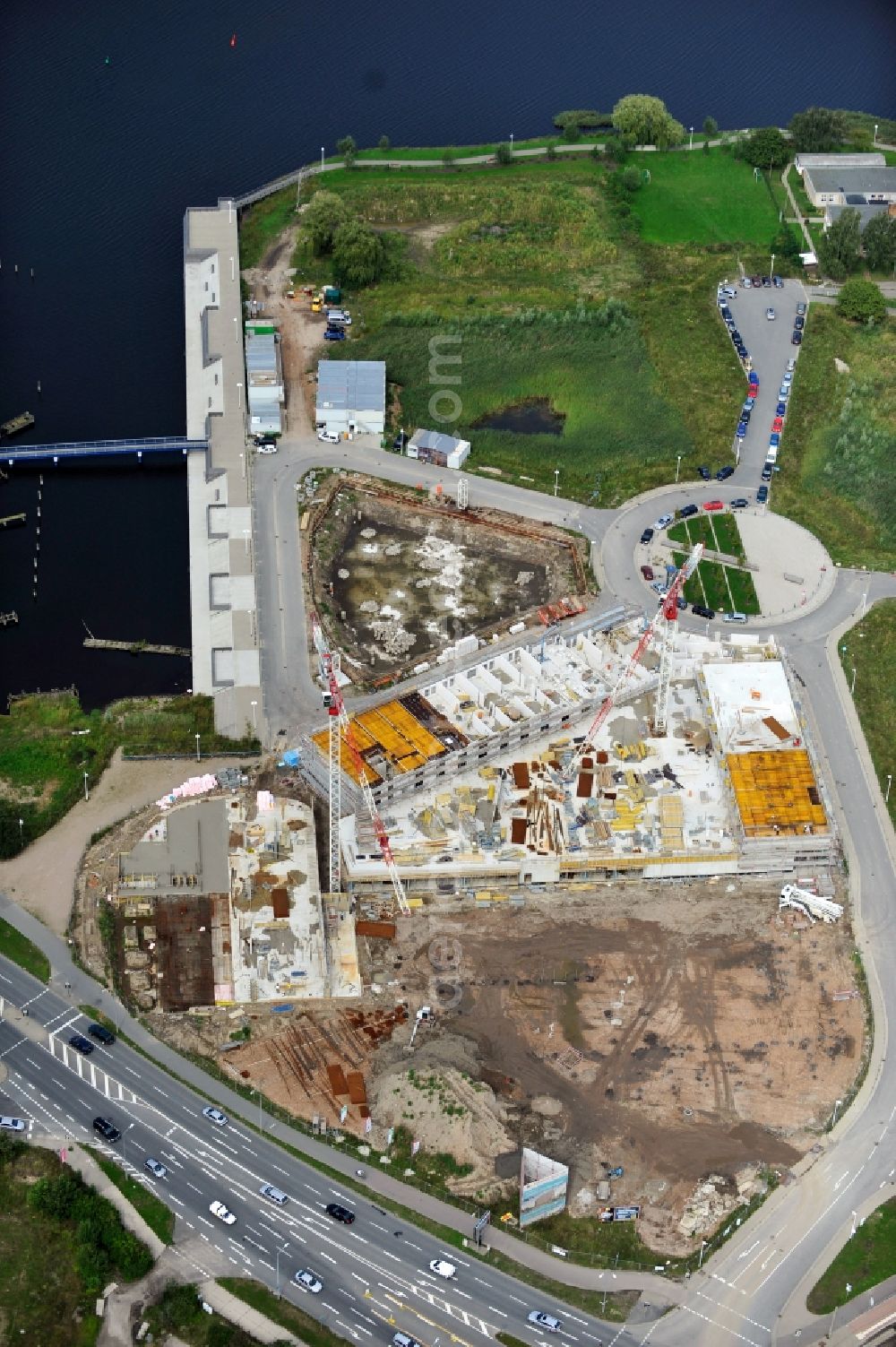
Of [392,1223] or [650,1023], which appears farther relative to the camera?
[650,1023]

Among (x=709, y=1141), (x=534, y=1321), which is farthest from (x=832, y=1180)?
(x=534, y=1321)

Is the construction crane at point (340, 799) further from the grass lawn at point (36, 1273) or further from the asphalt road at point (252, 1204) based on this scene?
the grass lawn at point (36, 1273)

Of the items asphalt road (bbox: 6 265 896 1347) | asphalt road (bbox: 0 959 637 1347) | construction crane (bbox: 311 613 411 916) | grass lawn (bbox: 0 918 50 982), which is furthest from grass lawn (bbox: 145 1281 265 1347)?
construction crane (bbox: 311 613 411 916)

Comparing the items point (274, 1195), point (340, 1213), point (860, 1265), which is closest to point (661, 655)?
point (860, 1265)

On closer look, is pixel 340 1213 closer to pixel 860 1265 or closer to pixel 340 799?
pixel 860 1265

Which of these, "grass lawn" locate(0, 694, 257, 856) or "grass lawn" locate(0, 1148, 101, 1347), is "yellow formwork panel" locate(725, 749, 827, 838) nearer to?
"grass lawn" locate(0, 694, 257, 856)
